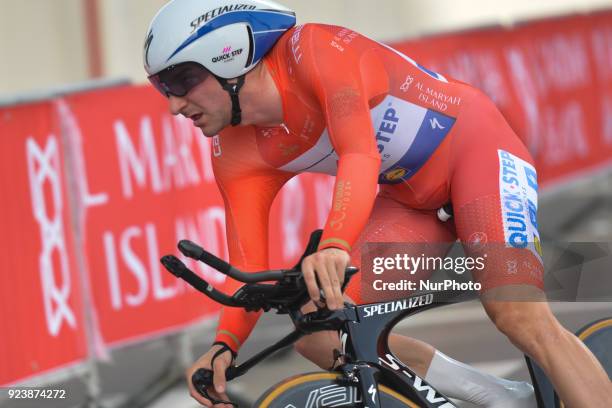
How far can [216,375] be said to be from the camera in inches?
143

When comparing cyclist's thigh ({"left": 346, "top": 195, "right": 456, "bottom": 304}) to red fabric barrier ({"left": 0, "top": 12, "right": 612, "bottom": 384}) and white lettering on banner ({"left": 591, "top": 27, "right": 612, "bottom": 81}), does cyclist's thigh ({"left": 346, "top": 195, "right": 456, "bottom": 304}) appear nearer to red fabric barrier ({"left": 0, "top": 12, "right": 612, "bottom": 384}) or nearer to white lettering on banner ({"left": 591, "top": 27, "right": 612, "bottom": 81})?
red fabric barrier ({"left": 0, "top": 12, "right": 612, "bottom": 384})

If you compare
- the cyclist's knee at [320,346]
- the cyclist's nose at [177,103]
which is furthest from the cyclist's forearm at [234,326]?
the cyclist's nose at [177,103]

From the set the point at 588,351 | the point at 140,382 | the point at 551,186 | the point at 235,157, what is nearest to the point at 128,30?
the point at 551,186

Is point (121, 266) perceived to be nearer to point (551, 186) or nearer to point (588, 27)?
point (551, 186)

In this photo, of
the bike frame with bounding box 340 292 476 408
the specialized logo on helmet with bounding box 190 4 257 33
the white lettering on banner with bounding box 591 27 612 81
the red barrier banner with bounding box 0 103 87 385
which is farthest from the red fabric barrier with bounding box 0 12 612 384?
the white lettering on banner with bounding box 591 27 612 81

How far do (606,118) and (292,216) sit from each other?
524 cm

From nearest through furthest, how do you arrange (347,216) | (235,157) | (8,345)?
1. (347,216)
2. (235,157)
3. (8,345)

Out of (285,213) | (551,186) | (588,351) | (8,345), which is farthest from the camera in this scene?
Answer: (551,186)

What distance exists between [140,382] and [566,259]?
12.9 feet

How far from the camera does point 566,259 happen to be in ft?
12.6

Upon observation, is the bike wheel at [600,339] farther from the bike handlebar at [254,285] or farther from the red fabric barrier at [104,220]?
the red fabric barrier at [104,220]

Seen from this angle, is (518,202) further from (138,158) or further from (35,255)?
(138,158)

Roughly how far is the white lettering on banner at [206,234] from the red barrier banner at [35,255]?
87cm

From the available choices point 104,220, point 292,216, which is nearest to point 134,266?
point 104,220
